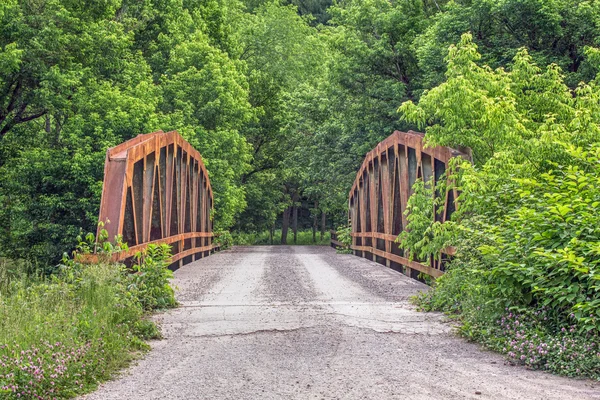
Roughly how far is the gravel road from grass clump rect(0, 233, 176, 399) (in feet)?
0.78

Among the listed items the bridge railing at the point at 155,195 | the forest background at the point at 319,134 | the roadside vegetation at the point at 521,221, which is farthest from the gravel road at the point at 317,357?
the bridge railing at the point at 155,195

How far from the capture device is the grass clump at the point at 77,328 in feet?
17.2

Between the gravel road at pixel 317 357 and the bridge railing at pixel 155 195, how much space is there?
215 cm

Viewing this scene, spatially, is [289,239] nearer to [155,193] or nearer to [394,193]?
[394,193]

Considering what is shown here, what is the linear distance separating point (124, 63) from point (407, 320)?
2202 centimetres

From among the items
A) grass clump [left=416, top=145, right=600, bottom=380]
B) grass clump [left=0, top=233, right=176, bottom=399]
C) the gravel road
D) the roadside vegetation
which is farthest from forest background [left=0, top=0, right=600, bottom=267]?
grass clump [left=416, top=145, right=600, bottom=380]

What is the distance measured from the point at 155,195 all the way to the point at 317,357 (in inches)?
417

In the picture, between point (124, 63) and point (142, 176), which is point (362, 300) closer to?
point (142, 176)

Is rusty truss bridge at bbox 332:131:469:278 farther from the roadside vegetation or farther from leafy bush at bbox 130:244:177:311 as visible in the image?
leafy bush at bbox 130:244:177:311

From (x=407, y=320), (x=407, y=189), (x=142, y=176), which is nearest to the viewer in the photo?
(x=407, y=320)

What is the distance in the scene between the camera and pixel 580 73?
21.6m

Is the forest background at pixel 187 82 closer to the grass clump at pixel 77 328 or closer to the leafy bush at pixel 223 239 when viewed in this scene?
the leafy bush at pixel 223 239

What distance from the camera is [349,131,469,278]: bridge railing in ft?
43.0

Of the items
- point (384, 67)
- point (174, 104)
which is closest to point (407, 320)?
point (384, 67)
